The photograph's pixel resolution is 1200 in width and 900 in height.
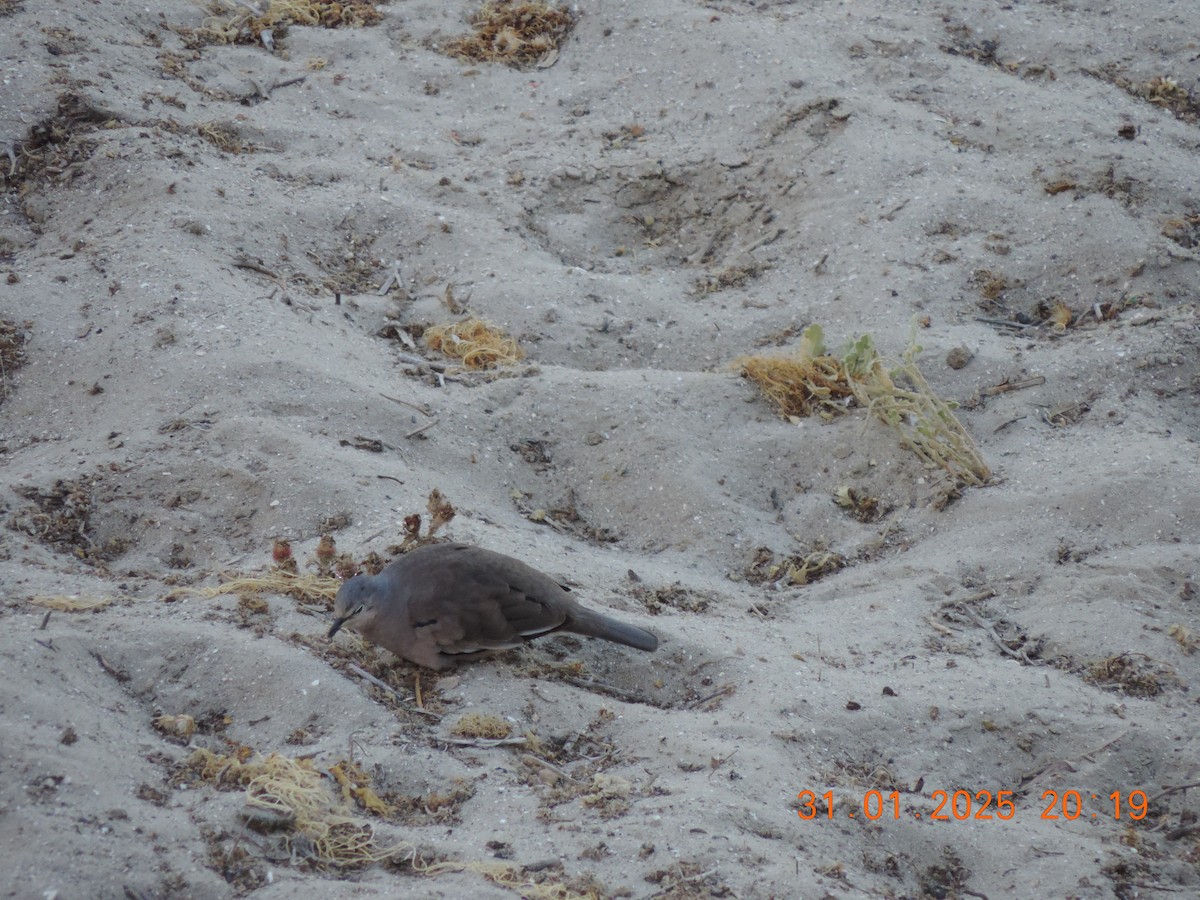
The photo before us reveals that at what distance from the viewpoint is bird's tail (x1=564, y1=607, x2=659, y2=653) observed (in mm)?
3646

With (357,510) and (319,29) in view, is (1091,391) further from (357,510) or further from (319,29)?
(319,29)

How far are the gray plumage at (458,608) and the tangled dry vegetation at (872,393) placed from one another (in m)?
1.62

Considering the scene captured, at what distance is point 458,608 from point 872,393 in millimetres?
2219

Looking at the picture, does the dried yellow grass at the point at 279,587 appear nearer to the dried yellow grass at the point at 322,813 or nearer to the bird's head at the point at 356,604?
the bird's head at the point at 356,604

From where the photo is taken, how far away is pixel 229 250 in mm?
5297

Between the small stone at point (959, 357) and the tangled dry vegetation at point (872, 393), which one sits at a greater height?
the small stone at point (959, 357)

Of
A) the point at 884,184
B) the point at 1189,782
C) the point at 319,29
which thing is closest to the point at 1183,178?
the point at 884,184

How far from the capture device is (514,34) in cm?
719

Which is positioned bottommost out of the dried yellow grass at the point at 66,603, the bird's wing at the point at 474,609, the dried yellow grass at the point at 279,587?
the dried yellow grass at the point at 279,587

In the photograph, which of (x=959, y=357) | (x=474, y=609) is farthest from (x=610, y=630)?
(x=959, y=357)

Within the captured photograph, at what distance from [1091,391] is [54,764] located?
416 cm

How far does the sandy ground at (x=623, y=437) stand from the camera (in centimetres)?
300

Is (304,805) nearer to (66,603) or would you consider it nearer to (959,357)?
(66,603)
